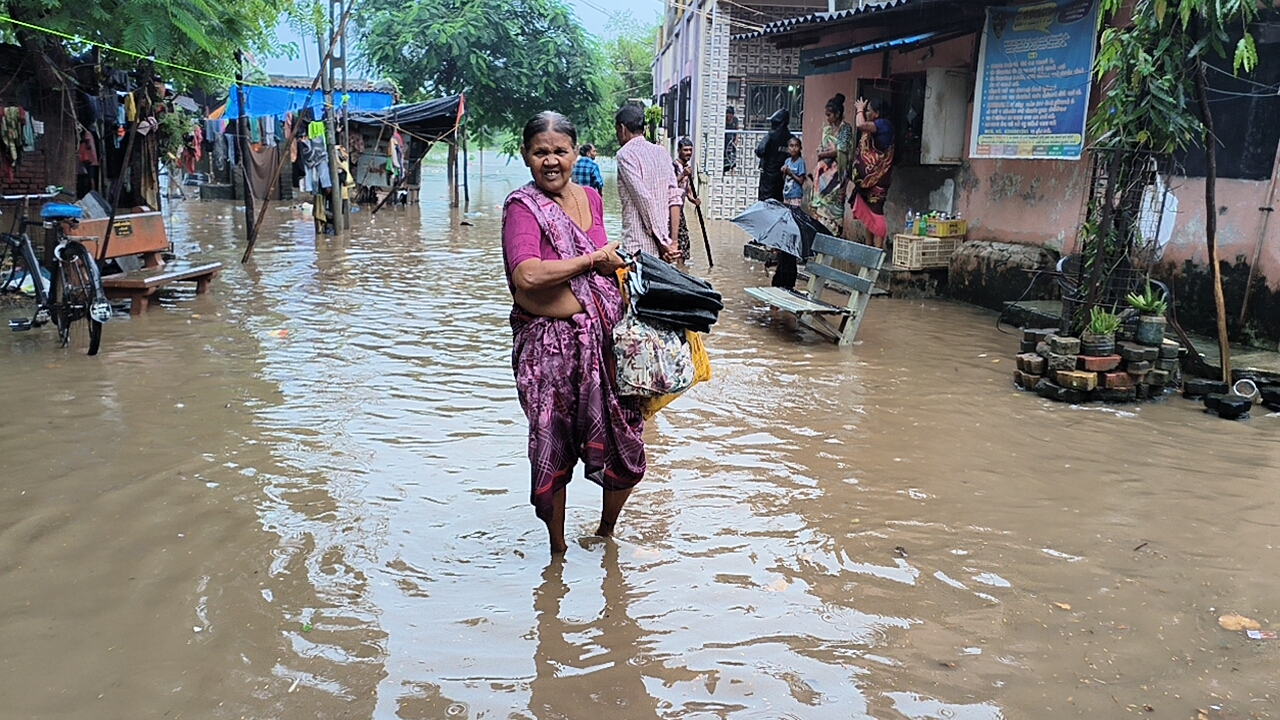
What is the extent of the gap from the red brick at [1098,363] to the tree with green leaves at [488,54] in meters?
26.1

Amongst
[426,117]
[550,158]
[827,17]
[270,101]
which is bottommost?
[550,158]

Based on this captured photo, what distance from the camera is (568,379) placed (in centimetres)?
355

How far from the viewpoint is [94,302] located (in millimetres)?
6855

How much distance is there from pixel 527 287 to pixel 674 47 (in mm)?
28690

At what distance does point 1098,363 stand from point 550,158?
14.0ft

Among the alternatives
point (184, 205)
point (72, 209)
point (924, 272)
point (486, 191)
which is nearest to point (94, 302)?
point (72, 209)

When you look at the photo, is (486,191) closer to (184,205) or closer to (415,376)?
(184,205)

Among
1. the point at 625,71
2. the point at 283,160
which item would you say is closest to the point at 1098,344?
the point at 283,160

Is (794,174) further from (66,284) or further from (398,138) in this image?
(398,138)

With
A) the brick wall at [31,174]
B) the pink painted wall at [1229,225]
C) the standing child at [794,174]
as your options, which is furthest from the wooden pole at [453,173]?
the pink painted wall at [1229,225]

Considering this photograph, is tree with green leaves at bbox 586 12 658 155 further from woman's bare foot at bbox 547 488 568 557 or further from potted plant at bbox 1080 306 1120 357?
woman's bare foot at bbox 547 488 568 557

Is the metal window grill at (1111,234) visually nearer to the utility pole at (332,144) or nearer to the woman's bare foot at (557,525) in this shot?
the woman's bare foot at (557,525)

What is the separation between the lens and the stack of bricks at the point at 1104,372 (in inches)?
241

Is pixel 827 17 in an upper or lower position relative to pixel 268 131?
upper
